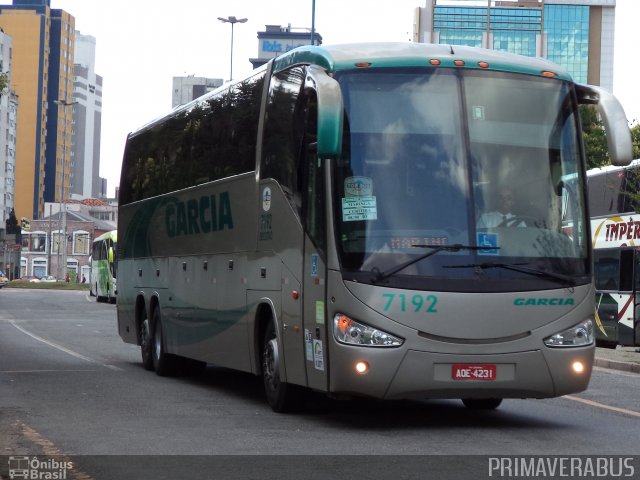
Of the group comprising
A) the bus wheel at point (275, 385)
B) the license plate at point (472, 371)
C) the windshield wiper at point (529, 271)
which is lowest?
the bus wheel at point (275, 385)

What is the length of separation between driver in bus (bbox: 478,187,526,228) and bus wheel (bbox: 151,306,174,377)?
309 inches

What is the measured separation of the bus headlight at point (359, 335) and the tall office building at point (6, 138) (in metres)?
138

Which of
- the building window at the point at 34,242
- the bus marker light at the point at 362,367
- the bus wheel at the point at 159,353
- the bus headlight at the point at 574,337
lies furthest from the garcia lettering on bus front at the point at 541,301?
the building window at the point at 34,242

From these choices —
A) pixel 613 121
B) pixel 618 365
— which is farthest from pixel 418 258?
pixel 618 365

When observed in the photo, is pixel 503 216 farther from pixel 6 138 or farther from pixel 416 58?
pixel 6 138

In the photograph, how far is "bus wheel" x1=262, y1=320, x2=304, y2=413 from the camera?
12.5m

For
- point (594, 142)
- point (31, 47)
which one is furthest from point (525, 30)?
point (594, 142)

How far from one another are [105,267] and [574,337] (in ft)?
188

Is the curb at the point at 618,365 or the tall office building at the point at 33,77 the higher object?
the tall office building at the point at 33,77

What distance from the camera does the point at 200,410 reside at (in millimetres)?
13195

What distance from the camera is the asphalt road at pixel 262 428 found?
9273 millimetres

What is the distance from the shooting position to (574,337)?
37.5 feet

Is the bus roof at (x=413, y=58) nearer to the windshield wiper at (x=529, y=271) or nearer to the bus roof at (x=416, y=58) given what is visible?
the bus roof at (x=416, y=58)

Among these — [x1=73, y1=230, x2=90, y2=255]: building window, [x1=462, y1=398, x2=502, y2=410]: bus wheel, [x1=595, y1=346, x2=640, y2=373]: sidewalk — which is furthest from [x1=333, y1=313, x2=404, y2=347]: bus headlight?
[x1=73, y1=230, x2=90, y2=255]: building window
